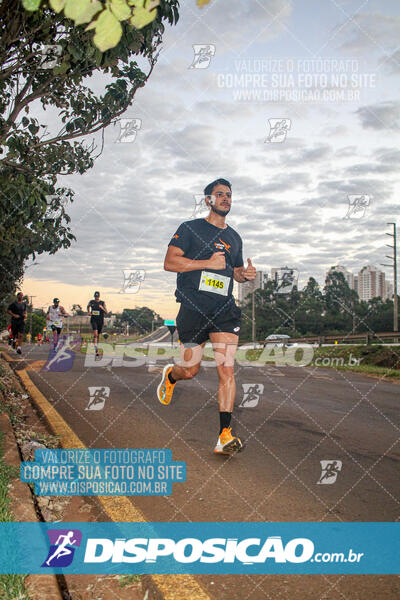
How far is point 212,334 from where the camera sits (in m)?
4.77

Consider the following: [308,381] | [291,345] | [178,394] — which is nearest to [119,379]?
[178,394]

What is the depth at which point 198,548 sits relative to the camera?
9.23 feet

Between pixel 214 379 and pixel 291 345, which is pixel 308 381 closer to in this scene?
pixel 214 379

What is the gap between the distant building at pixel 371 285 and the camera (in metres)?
69.7

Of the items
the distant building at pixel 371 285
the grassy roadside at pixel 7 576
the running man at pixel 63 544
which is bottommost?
the running man at pixel 63 544

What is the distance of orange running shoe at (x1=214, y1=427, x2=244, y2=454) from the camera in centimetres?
439

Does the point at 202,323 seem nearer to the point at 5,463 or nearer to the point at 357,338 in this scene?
the point at 5,463

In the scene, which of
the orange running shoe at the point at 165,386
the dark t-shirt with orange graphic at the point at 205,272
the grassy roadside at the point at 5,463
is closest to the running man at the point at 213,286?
the dark t-shirt with orange graphic at the point at 205,272

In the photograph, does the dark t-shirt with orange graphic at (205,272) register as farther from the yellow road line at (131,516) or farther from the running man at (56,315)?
the running man at (56,315)

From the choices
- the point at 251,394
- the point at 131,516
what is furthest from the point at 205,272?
the point at 251,394

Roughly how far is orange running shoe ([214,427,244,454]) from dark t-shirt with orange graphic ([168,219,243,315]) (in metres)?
1.10

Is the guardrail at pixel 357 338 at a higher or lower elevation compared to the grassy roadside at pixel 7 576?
higher

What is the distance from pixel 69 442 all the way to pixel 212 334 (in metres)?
1.73

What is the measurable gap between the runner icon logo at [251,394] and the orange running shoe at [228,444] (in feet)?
9.04
